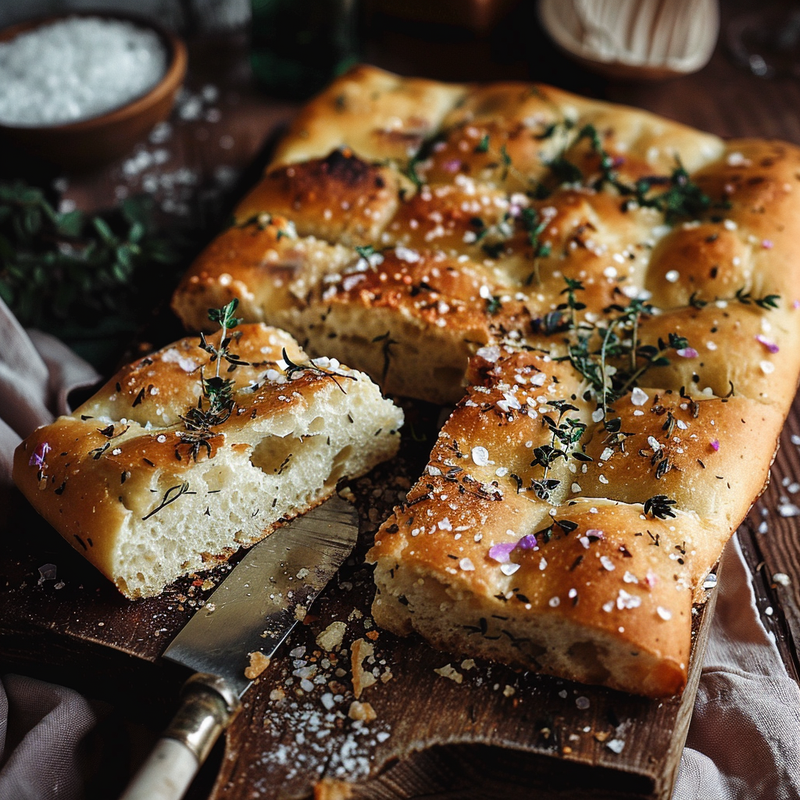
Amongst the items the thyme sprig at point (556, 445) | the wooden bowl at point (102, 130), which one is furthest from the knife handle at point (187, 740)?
the wooden bowl at point (102, 130)

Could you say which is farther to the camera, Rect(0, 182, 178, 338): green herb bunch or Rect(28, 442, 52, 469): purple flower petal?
Rect(0, 182, 178, 338): green herb bunch

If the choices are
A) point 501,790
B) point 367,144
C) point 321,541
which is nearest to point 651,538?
point 501,790

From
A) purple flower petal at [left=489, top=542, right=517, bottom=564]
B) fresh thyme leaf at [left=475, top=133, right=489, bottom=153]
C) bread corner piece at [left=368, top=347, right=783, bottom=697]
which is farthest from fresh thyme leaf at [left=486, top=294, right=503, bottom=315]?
purple flower petal at [left=489, top=542, right=517, bottom=564]

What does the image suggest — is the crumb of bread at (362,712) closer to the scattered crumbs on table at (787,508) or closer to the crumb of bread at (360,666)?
the crumb of bread at (360,666)

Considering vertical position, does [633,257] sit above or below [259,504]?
above

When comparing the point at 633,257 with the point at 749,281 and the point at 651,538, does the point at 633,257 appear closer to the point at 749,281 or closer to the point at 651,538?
the point at 749,281

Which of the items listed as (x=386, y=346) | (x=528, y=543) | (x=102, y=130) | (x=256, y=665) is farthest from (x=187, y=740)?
(x=102, y=130)

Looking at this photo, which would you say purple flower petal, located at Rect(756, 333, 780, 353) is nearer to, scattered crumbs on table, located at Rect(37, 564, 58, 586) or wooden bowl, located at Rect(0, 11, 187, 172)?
scattered crumbs on table, located at Rect(37, 564, 58, 586)
